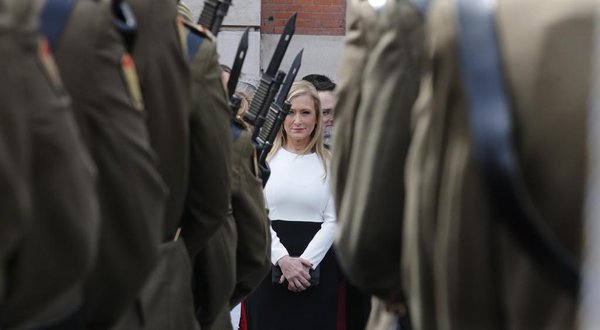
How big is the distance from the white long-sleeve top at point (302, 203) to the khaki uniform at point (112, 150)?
3958 mm

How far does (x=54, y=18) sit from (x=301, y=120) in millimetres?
4436

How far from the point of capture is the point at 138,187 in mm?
3316

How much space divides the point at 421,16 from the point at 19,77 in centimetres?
102

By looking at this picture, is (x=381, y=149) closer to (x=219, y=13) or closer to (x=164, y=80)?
(x=164, y=80)

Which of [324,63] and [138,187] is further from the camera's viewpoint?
[324,63]

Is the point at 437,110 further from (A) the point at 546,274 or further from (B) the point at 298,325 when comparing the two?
(B) the point at 298,325

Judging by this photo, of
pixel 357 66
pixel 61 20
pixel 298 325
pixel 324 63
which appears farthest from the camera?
pixel 324 63

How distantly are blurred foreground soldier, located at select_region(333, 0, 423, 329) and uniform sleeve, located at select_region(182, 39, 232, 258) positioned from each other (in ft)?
2.54

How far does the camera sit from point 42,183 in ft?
9.23

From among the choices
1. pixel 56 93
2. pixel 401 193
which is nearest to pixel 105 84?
pixel 56 93

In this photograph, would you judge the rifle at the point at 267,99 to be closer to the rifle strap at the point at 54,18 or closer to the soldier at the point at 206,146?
the soldier at the point at 206,146

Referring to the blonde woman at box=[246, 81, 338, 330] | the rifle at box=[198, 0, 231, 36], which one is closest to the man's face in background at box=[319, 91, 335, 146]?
the blonde woman at box=[246, 81, 338, 330]

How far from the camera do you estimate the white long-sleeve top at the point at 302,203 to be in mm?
7379

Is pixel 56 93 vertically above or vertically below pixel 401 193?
above
